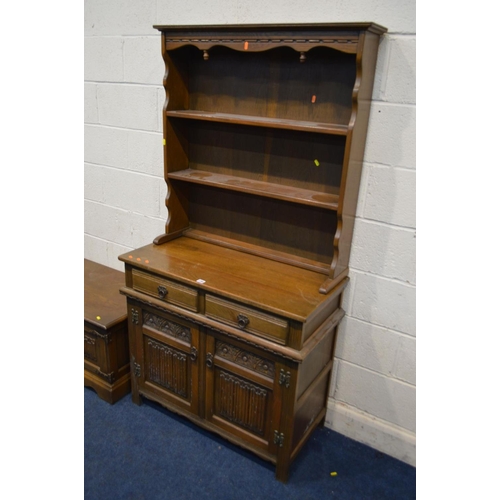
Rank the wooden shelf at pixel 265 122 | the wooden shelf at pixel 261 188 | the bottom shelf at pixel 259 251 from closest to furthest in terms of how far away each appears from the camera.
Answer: the wooden shelf at pixel 265 122 → the wooden shelf at pixel 261 188 → the bottom shelf at pixel 259 251

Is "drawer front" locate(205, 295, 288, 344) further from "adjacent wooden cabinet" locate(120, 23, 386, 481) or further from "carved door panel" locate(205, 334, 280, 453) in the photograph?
"carved door panel" locate(205, 334, 280, 453)

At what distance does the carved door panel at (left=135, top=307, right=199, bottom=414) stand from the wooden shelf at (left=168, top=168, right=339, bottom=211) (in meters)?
0.66

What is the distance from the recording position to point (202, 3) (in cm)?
204

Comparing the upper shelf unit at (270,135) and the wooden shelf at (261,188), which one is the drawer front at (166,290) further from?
the wooden shelf at (261,188)

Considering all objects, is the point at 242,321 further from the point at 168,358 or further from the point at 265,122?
the point at 265,122

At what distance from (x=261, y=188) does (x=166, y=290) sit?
0.63 meters

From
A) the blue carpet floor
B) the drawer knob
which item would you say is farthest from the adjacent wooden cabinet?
the blue carpet floor

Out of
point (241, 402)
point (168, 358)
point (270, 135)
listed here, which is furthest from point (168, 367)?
point (270, 135)

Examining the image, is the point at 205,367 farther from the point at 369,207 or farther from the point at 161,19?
the point at 161,19


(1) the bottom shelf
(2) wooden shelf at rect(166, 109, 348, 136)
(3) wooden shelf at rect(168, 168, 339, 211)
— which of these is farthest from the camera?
(1) the bottom shelf

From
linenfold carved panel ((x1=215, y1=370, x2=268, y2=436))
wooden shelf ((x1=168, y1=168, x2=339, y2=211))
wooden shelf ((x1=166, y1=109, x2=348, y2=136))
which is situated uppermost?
wooden shelf ((x1=166, y1=109, x2=348, y2=136))

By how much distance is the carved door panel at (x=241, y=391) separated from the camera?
1.82 m

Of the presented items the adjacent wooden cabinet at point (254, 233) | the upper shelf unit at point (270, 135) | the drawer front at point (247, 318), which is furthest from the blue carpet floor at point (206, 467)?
the upper shelf unit at point (270, 135)

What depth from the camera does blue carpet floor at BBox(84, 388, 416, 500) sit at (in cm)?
187
